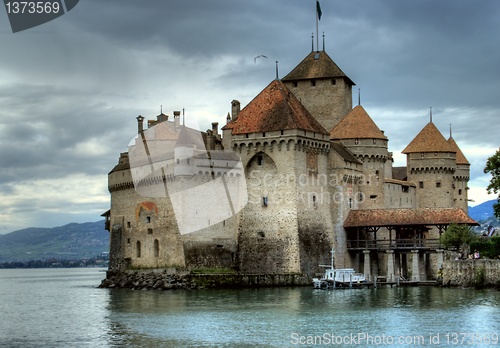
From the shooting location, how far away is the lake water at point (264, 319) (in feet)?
106

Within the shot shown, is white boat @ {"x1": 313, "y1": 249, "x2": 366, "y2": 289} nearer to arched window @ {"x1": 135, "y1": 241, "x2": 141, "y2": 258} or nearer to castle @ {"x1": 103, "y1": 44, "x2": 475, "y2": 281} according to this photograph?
castle @ {"x1": 103, "y1": 44, "x2": 475, "y2": 281}

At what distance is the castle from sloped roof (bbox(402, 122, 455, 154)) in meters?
6.63

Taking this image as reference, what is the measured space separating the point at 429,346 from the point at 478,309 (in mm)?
9968

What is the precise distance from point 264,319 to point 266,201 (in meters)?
21.3

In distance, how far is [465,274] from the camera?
51.7 metres

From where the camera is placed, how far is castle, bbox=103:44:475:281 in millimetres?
57438

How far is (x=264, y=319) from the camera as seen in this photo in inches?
1501

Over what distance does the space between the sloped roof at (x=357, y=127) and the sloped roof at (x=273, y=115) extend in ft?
17.0

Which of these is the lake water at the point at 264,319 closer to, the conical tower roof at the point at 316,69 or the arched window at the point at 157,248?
the arched window at the point at 157,248

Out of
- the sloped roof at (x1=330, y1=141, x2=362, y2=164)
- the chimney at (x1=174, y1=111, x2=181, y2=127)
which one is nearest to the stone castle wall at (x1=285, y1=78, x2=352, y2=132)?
the sloped roof at (x1=330, y1=141, x2=362, y2=164)

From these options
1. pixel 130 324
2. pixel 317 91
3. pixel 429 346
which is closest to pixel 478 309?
pixel 429 346

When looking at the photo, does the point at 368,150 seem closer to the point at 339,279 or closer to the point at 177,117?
the point at 339,279

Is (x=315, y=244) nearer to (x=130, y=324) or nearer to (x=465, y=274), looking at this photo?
(x=465, y=274)

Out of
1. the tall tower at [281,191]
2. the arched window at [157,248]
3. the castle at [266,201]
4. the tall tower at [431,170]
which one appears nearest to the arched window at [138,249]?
the castle at [266,201]
